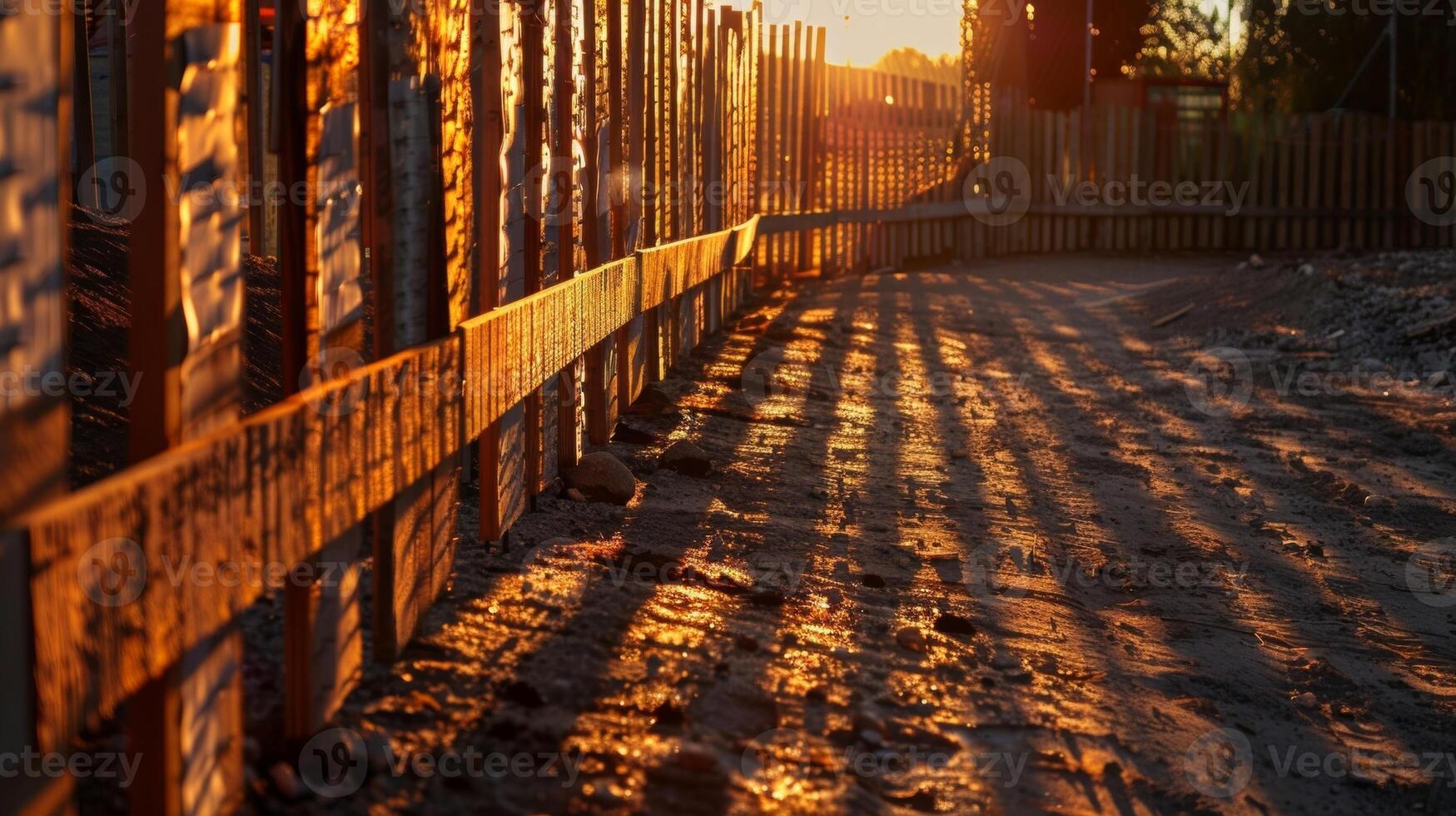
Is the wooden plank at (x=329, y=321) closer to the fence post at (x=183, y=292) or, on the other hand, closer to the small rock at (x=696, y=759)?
the fence post at (x=183, y=292)

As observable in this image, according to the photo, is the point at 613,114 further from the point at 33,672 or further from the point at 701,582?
the point at 33,672

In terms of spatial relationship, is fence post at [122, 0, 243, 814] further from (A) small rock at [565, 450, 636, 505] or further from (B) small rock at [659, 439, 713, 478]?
(B) small rock at [659, 439, 713, 478]

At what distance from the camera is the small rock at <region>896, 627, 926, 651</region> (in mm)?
3896

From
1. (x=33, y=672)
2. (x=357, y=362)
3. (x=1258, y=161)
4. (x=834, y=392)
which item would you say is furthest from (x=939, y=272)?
(x=33, y=672)

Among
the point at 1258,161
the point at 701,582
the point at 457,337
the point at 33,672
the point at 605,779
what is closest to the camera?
the point at 33,672

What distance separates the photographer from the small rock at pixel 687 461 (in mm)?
5945

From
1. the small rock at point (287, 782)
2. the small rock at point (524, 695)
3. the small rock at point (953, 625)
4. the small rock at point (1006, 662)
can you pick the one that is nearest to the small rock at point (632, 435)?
the small rock at point (953, 625)

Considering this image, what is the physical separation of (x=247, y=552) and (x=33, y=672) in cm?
53

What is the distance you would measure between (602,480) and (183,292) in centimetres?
308

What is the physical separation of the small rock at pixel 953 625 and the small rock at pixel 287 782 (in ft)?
6.35

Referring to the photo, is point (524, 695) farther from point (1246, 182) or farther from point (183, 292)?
point (1246, 182)

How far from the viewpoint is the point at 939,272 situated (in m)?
18.6

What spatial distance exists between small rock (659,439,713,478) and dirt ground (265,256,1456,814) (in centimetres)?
12

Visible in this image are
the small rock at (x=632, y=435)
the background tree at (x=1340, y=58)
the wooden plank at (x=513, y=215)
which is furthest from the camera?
the background tree at (x=1340, y=58)
